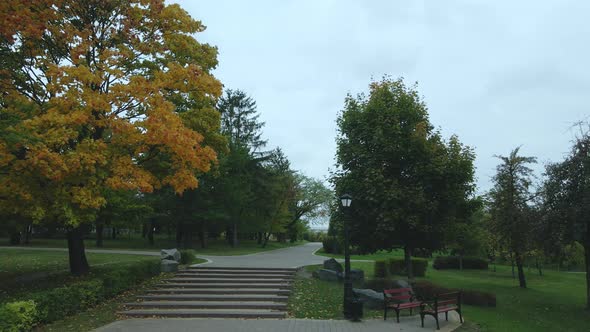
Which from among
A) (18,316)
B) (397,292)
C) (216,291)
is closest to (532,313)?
(397,292)

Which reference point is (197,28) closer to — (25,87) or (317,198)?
(25,87)

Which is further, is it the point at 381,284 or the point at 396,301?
the point at 381,284

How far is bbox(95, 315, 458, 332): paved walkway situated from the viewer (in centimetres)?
980

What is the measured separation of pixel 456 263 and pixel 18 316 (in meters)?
34.2

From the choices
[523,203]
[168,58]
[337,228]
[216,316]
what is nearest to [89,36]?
[168,58]

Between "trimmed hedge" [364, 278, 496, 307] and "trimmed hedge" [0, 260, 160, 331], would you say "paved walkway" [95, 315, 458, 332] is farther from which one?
"trimmed hedge" [364, 278, 496, 307]

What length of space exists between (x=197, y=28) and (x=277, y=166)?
34.4 metres

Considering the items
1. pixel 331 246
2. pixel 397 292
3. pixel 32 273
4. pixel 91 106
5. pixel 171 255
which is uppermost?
pixel 91 106

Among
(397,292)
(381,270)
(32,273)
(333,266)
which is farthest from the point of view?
(381,270)

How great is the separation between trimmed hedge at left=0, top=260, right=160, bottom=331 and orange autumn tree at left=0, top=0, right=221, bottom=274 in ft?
6.16

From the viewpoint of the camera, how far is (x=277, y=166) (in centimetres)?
4859

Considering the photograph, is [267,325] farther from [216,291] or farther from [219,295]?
[216,291]

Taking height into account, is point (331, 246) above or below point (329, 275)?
below

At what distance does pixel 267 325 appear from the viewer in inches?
403
